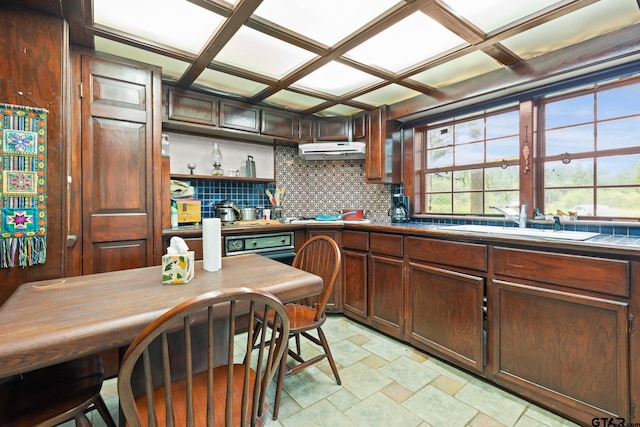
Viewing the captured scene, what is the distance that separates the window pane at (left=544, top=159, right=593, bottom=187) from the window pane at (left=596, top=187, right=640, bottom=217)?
0.13 meters

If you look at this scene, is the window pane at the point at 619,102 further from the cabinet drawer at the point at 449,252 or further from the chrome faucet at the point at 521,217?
the cabinet drawer at the point at 449,252

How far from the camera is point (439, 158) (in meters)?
2.98

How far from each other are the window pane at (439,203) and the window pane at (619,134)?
1157 millimetres

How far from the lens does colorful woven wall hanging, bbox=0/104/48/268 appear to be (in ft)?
4.56

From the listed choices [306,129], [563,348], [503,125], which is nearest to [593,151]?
[503,125]

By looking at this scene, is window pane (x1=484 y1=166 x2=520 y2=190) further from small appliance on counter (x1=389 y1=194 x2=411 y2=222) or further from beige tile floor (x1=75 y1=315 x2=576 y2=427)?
beige tile floor (x1=75 y1=315 x2=576 y2=427)

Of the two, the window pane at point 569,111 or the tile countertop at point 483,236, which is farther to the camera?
the window pane at point 569,111

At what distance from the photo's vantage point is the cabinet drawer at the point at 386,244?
2363 millimetres

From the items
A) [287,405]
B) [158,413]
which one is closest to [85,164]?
[158,413]

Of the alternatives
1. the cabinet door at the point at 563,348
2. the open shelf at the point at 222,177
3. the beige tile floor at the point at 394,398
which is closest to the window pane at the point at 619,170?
the cabinet door at the point at 563,348

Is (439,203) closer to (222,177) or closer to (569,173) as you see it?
(569,173)

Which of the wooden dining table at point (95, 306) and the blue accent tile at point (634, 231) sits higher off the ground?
the blue accent tile at point (634, 231)

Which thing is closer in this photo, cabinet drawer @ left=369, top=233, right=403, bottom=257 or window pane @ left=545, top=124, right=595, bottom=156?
window pane @ left=545, top=124, right=595, bottom=156

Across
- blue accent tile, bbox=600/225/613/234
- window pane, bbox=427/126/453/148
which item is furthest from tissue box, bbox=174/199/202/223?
blue accent tile, bbox=600/225/613/234
